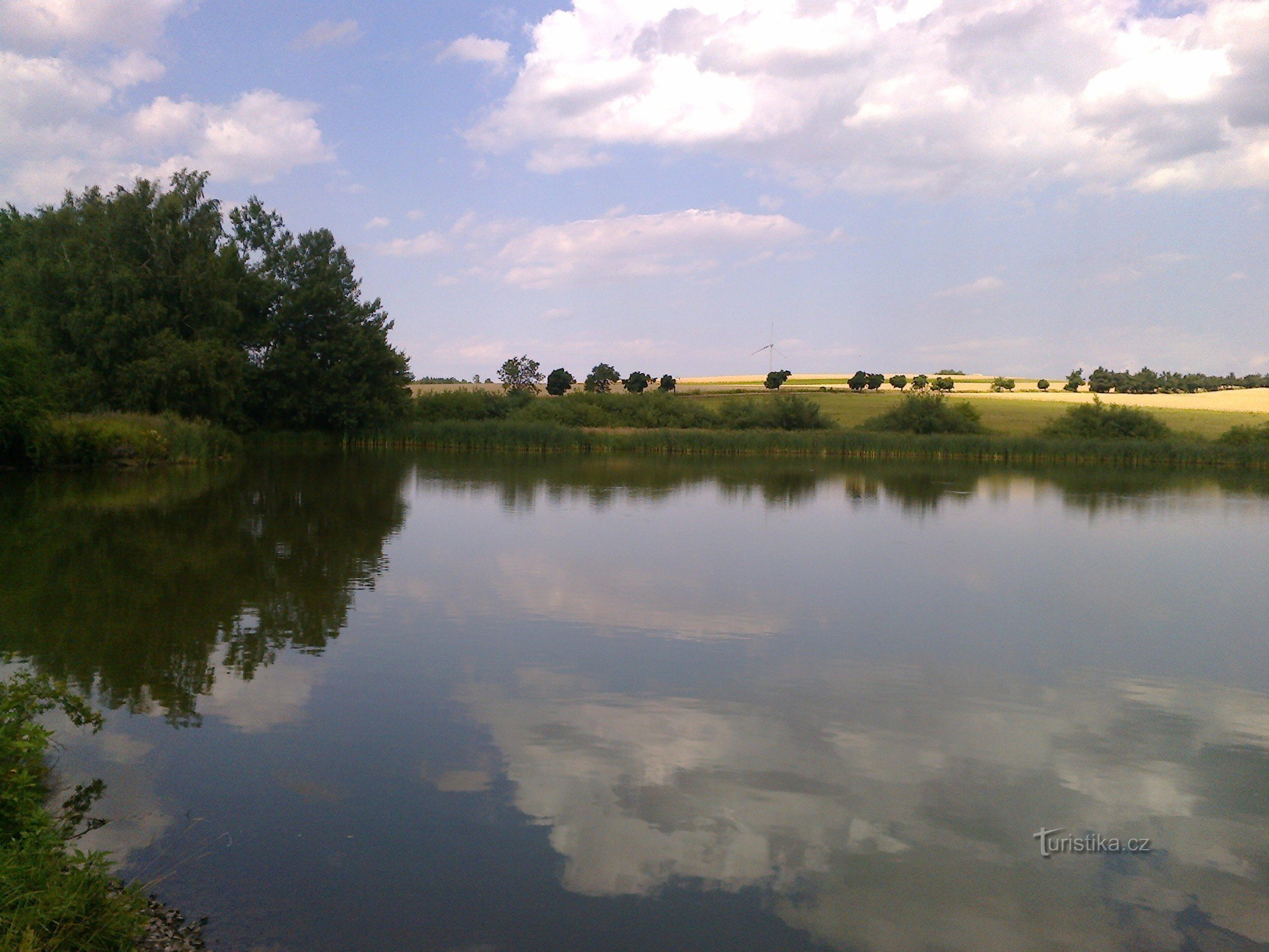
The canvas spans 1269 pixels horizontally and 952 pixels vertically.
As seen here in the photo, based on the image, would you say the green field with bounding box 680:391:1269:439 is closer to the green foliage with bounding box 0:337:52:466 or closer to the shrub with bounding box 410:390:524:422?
the shrub with bounding box 410:390:524:422

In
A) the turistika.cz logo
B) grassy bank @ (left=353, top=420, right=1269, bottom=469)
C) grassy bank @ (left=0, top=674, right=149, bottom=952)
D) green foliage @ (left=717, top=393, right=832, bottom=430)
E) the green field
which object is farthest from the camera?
the green field

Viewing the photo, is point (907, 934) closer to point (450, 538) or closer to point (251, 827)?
point (251, 827)

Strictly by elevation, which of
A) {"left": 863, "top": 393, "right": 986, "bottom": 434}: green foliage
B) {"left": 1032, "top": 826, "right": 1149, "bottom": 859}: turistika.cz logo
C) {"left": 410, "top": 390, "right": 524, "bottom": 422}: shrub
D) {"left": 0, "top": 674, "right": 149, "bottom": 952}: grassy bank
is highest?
{"left": 410, "top": 390, "right": 524, "bottom": 422}: shrub

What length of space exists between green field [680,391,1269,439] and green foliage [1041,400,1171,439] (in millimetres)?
1362

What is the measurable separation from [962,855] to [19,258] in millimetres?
41673

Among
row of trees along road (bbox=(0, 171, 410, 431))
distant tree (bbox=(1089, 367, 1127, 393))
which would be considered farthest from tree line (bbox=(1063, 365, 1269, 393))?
row of trees along road (bbox=(0, 171, 410, 431))

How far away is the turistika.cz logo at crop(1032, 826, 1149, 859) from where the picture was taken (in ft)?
17.1

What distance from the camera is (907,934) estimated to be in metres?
4.36

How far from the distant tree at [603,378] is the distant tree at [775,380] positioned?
500 inches

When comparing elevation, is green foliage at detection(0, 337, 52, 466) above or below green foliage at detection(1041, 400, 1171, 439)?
above

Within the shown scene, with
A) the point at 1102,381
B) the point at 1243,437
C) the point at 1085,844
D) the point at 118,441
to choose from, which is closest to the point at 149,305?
the point at 118,441

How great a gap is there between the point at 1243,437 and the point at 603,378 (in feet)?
149

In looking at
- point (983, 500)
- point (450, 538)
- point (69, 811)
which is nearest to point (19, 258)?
point (450, 538)

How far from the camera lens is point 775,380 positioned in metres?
82.8
